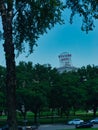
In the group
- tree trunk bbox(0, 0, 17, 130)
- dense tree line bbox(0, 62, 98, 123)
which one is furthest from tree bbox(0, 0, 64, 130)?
dense tree line bbox(0, 62, 98, 123)

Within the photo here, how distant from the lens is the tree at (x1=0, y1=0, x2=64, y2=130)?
11633mm

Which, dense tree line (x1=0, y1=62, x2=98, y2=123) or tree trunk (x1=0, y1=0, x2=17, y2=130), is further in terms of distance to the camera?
dense tree line (x1=0, y1=62, x2=98, y2=123)

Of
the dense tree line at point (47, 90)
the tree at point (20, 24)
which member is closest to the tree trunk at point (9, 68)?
the tree at point (20, 24)

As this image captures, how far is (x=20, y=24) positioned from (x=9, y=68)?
215 centimetres

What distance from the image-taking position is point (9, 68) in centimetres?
1169

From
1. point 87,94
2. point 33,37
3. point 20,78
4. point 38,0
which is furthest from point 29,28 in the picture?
point 87,94

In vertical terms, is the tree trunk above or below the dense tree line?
below

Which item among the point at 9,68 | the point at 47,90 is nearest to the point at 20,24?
the point at 9,68

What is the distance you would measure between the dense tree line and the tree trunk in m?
62.6

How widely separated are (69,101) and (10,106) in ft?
239

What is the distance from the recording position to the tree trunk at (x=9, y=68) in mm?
11609

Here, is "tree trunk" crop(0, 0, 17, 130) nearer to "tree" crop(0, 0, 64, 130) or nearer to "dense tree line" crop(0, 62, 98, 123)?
"tree" crop(0, 0, 64, 130)

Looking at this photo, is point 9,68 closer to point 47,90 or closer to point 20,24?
point 20,24

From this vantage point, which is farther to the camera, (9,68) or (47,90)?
(47,90)
